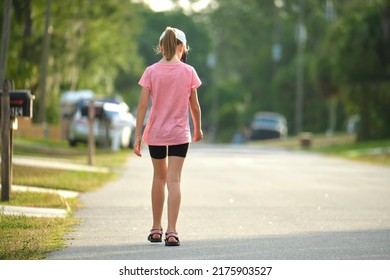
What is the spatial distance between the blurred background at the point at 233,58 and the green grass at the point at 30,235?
2862cm

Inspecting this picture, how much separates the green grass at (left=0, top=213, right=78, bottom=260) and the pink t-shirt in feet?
4.37

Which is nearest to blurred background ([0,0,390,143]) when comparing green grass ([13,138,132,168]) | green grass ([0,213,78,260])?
green grass ([13,138,132,168])

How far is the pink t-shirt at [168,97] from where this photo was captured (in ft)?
37.7

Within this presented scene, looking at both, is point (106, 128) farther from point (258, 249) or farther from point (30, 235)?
point (258, 249)

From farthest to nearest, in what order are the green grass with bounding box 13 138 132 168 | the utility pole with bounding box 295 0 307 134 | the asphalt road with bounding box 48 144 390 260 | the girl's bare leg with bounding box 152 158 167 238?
the utility pole with bounding box 295 0 307 134 → the green grass with bounding box 13 138 132 168 → the girl's bare leg with bounding box 152 158 167 238 → the asphalt road with bounding box 48 144 390 260

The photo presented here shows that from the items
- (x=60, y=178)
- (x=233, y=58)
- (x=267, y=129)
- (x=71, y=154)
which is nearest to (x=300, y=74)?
(x=267, y=129)

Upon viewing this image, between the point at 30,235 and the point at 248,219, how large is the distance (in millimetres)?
3379

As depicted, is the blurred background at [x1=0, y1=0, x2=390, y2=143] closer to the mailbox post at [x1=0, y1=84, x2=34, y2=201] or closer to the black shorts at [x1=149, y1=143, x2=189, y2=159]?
the mailbox post at [x1=0, y1=84, x2=34, y2=201]

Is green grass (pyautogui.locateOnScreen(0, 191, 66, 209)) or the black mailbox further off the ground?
the black mailbox

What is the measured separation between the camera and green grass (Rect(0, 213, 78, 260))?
10695 millimetres

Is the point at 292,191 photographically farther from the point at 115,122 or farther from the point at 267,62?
the point at 267,62

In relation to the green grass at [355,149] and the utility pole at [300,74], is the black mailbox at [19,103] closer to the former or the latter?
the green grass at [355,149]

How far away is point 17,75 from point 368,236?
104 ft

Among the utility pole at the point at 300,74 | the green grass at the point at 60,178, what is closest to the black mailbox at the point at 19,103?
the green grass at the point at 60,178
